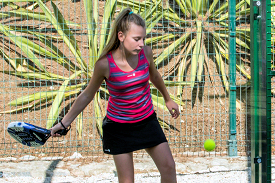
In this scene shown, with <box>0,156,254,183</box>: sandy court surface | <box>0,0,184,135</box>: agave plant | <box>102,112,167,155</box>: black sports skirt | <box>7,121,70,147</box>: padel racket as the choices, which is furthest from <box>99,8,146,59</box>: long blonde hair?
<box>0,0,184,135</box>: agave plant

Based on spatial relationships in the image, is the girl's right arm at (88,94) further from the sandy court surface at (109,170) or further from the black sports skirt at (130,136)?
the sandy court surface at (109,170)

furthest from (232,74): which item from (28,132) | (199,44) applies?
(28,132)

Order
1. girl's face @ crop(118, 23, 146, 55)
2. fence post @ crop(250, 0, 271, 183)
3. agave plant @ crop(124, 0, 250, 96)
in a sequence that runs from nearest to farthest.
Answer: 1. girl's face @ crop(118, 23, 146, 55)
2. fence post @ crop(250, 0, 271, 183)
3. agave plant @ crop(124, 0, 250, 96)

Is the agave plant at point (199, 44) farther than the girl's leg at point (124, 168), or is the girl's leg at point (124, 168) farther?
the agave plant at point (199, 44)

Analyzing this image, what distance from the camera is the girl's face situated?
227 cm

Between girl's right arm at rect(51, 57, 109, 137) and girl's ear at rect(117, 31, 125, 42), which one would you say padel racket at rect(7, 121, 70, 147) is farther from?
girl's ear at rect(117, 31, 125, 42)

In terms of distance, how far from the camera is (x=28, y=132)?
2.36m

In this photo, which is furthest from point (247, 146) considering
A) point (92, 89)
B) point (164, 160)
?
point (92, 89)

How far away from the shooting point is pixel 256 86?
2.94 m

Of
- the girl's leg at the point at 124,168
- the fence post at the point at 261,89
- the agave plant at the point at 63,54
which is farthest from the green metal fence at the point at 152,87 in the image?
the girl's leg at the point at 124,168

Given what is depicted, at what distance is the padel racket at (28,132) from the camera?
234 cm

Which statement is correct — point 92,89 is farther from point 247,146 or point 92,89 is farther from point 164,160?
point 247,146

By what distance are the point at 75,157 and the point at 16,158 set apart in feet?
→ 2.61

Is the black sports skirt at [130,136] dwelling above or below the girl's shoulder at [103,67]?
below
